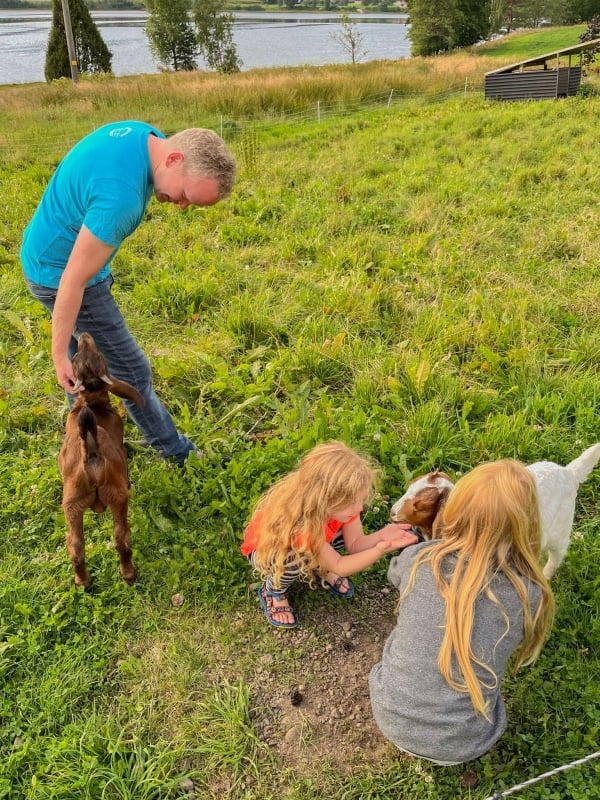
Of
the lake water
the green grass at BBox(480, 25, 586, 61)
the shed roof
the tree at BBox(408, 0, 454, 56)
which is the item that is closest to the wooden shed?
the shed roof

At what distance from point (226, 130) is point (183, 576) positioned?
12041mm

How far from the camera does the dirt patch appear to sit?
226 cm

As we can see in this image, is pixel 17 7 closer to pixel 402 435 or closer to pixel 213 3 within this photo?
pixel 213 3

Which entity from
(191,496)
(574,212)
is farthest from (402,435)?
(574,212)

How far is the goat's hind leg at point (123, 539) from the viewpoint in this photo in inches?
106

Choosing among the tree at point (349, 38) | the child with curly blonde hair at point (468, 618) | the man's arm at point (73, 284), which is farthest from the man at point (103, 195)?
the tree at point (349, 38)

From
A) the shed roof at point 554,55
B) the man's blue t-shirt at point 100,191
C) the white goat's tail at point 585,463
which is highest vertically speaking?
the shed roof at point 554,55

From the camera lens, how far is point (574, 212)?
22.4 ft

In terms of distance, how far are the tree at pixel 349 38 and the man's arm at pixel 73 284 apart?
39435 millimetres

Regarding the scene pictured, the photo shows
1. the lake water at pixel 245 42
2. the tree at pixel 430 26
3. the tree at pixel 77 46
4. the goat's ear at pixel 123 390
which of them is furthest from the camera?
the tree at pixel 430 26

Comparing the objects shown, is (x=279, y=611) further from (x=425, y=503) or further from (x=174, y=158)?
(x=174, y=158)

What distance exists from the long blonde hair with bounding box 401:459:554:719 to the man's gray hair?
1.63 metres

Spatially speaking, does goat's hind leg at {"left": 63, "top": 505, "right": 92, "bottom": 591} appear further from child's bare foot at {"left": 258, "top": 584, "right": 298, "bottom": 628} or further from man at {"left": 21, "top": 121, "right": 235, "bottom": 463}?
child's bare foot at {"left": 258, "top": 584, "right": 298, "bottom": 628}

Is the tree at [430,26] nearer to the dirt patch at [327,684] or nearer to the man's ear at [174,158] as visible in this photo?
the man's ear at [174,158]
